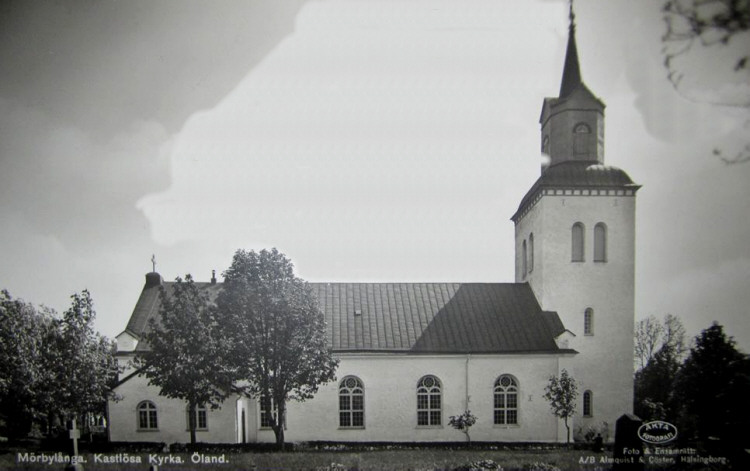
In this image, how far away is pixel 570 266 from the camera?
26047mm

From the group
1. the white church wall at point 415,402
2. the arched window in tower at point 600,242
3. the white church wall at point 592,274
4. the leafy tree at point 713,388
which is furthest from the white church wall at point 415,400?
the leafy tree at point 713,388

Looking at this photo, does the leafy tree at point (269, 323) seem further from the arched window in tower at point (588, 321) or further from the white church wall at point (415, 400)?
the arched window in tower at point (588, 321)

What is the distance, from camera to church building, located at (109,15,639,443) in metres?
23.9

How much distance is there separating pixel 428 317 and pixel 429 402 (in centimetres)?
407

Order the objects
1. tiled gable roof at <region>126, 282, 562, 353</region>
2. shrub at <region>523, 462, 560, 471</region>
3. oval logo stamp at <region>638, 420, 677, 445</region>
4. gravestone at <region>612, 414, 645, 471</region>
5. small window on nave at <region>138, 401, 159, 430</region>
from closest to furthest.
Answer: oval logo stamp at <region>638, 420, 677, 445</region> → gravestone at <region>612, 414, 645, 471</region> → shrub at <region>523, 462, 560, 471</region> → small window on nave at <region>138, 401, 159, 430</region> → tiled gable roof at <region>126, 282, 562, 353</region>

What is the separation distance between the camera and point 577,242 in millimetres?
26375

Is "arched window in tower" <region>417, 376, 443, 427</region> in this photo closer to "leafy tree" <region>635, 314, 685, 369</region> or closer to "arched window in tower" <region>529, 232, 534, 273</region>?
"arched window in tower" <region>529, 232, 534, 273</region>

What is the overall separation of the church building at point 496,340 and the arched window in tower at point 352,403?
50 millimetres

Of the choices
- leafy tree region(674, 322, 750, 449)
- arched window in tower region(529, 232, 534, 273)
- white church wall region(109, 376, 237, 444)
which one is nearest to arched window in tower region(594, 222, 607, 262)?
arched window in tower region(529, 232, 534, 273)

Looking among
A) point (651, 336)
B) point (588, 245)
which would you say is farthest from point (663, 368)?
point (588, 245)

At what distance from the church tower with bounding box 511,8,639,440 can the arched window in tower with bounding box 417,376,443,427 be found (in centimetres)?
683

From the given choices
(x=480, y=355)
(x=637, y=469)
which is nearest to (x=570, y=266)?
(x=480, y=355)

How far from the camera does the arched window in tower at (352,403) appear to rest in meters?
24.2

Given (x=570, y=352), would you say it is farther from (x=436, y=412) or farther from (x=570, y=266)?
(x=436, y=412)
